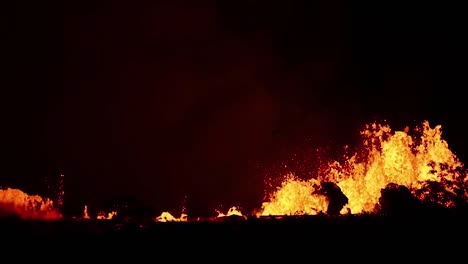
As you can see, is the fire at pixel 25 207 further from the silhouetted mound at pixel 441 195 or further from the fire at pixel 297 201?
the silhouetted mound at pixel 441 195

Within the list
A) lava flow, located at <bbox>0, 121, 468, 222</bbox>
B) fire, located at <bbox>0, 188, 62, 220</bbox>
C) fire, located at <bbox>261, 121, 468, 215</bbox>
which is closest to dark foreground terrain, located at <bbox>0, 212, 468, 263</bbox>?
fire, located at <bbox>0, 188, 62, 220</bbox>

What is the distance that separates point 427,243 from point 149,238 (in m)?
9.23

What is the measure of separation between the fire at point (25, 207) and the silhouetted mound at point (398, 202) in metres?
13.5

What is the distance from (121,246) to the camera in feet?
51.4

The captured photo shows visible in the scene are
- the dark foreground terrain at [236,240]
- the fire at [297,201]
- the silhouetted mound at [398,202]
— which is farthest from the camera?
the fire at [297,201]

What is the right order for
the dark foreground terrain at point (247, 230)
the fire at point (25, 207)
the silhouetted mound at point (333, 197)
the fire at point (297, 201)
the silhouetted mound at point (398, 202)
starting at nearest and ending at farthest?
the dark foreground terrain at point (247, 230)
the fire at point (25, 207)
the silhouetted mound at point (398, 202)
the silhouetted mound at point (333, 197)
the fire at point (297, 201)

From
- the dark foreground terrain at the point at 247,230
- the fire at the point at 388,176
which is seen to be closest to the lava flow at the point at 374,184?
the fire at the point at 388,176

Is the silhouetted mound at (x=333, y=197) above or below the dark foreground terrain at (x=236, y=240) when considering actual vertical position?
above

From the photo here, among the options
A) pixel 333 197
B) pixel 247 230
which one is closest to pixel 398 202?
pixel 333 197

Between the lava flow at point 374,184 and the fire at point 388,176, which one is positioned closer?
the lava flow at point 374,184

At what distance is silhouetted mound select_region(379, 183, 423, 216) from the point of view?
20891mm

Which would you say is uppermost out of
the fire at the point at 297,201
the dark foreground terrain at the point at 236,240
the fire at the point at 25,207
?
the fire at the point at 297,201

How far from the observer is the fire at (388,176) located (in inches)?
920

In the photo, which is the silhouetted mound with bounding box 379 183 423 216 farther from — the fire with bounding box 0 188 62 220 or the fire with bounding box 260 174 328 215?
the fire with bounding box 0 188 62 220
